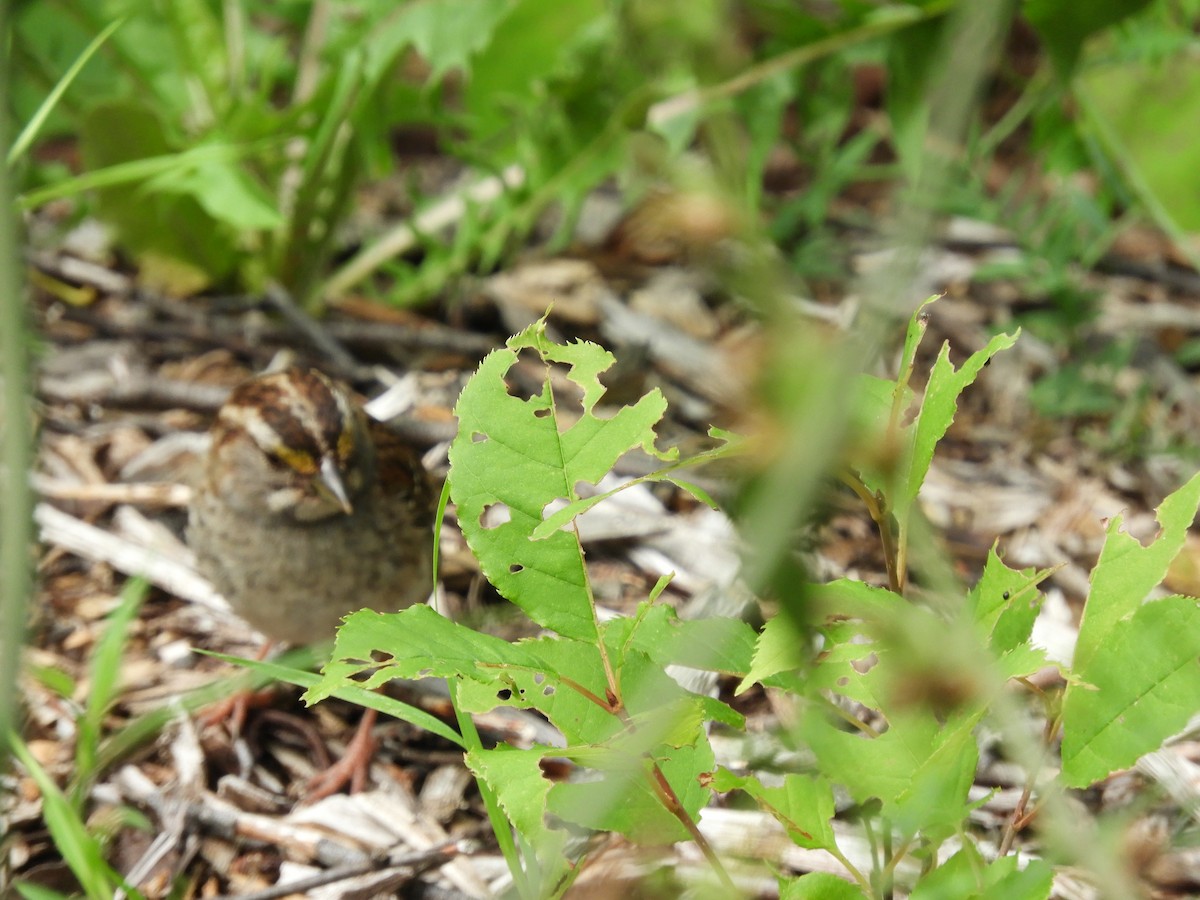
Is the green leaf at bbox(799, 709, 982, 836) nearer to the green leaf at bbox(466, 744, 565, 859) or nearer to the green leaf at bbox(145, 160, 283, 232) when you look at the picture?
the green leaf at bbox(466, 744, 565, 859)

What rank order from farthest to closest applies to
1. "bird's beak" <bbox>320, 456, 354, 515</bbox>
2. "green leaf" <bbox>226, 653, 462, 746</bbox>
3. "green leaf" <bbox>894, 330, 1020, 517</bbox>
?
"bird's beak" <bbox>320, 456, 354, 515</bbox>, "green leaf" <bbox>226, 653, 462, 746</bbox>, "green leaf" <bbox>894, 330, 1020, 517</bbox>

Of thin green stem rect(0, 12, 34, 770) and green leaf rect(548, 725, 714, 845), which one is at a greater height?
thin green stem rect(0, 12, 34, 770)

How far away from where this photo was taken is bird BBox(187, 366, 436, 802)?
362 centimetres

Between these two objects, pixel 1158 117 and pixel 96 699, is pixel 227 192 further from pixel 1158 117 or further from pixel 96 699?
pixel 1158 117

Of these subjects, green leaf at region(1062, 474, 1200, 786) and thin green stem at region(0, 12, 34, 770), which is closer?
thin green stem at region(0, 12, 34, 770)

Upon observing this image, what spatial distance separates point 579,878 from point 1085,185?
5.06m

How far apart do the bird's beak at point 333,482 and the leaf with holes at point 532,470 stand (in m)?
1.59

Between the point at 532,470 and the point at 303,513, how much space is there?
5.94 ft

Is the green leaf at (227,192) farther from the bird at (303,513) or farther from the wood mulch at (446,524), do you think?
the wood mulch at (446,524)

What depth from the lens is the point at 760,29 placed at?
16.2ft

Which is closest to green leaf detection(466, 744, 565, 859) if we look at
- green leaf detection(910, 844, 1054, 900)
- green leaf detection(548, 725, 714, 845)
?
green leaf detection(548, 725, 714, 845)

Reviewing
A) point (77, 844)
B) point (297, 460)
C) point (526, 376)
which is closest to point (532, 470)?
point (77, 844)

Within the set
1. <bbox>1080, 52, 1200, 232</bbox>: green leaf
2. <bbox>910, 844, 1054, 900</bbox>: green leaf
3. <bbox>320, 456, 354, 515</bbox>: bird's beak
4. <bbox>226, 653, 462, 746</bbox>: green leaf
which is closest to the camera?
<bbox>910, 844, 1054, 900</bbox>: green leaf

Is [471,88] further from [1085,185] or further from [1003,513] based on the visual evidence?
[1085,185]
